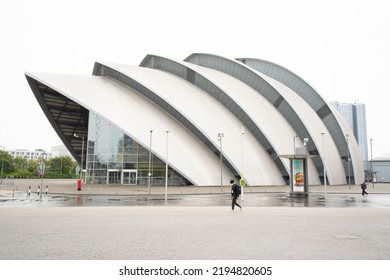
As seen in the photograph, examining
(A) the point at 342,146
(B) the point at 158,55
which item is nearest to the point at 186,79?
(B) the point at 158,55

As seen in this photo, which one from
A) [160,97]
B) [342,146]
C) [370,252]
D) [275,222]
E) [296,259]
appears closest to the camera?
[296,259]

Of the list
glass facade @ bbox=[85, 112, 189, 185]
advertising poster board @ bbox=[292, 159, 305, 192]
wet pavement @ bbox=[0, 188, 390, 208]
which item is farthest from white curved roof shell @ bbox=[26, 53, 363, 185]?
wet pavement @ bbox=[0, 188, 390, 208]

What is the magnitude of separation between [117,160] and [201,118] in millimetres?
12814

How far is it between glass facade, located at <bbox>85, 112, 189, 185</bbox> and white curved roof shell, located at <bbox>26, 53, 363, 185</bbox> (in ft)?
8.08

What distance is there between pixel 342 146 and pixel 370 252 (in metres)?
45.7

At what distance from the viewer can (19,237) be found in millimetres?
8109

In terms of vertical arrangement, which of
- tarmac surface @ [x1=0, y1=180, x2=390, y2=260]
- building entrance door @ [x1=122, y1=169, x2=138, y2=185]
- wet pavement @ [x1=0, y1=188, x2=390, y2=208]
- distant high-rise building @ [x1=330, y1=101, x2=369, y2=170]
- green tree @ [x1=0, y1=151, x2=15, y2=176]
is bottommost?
wet pavement @ [x1=0, y1=188, x2=390, y2=208]

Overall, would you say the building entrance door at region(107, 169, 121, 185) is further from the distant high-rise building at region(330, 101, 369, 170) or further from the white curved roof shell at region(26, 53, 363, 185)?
the distant high-rise building at region(330, 101, 369, 170)

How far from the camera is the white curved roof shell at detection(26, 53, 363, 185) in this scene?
3850 cm

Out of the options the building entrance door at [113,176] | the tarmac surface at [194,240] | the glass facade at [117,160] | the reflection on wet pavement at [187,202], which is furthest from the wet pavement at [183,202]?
the building entrance door at [113,176]

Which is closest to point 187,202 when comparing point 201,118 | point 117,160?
point 201,118

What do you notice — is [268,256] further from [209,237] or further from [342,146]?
[342,146]

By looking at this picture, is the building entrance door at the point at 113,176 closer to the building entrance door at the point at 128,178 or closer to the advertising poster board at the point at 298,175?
the building entrance door at the point at 128,178

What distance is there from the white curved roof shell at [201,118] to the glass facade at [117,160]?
2.46 meters
